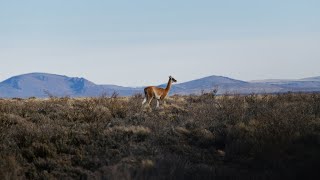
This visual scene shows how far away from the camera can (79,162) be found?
12.3m

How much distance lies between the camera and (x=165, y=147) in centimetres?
1378

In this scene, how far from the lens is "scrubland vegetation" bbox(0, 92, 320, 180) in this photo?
1118 cm

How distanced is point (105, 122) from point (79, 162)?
517cm

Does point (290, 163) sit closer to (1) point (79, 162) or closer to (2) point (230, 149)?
(2) point (230, 149)

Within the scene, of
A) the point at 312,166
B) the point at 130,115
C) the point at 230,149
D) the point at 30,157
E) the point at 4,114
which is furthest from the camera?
the point at 130,115

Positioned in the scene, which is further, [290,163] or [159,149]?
[159,149]

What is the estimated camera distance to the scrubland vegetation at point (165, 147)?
11180 mm

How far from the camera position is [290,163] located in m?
11.8

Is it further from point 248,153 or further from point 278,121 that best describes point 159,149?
point 278,121

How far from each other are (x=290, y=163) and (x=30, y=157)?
19.4 feet

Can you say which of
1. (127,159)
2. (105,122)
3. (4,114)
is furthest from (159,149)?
(4,114)

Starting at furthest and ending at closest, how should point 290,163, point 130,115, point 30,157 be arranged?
point 130,115 < point 30,157 < point 290,163

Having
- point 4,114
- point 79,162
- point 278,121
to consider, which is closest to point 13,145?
point 79,162

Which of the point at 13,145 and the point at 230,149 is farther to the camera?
the point at 230,149
